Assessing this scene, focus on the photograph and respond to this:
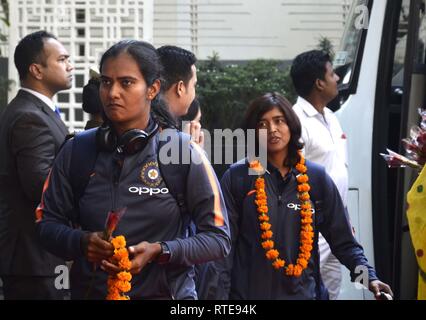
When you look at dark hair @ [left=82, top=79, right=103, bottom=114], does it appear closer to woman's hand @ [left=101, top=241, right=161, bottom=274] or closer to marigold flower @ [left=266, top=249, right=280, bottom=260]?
marigold flower @ [left=266, top=249, right=280, bottom=260]

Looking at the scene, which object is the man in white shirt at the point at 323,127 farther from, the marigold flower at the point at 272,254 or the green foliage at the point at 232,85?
the green foliage at the point at 232,85

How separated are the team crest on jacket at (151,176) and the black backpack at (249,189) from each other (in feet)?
4.07

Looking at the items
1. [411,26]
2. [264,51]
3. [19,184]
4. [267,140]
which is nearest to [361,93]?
[411,26]

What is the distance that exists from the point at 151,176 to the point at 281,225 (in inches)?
49.3

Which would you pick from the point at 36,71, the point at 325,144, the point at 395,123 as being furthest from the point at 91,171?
the point at 395,123

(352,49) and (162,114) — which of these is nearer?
(162,114)

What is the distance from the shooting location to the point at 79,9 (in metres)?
10.1

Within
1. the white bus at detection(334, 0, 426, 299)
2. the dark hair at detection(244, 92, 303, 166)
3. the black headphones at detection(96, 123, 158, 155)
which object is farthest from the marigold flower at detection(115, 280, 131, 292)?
the white bus at detection(334, 0, 426, 299)

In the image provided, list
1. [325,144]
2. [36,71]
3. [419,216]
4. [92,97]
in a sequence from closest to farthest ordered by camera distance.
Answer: [419,216], [36,71], [92,97], [325,144]

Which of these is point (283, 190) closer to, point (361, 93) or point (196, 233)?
point (196, 233)

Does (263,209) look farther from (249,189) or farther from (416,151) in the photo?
(416,151)

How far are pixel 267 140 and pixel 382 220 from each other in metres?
1.83

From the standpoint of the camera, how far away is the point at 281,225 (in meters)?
4.52
